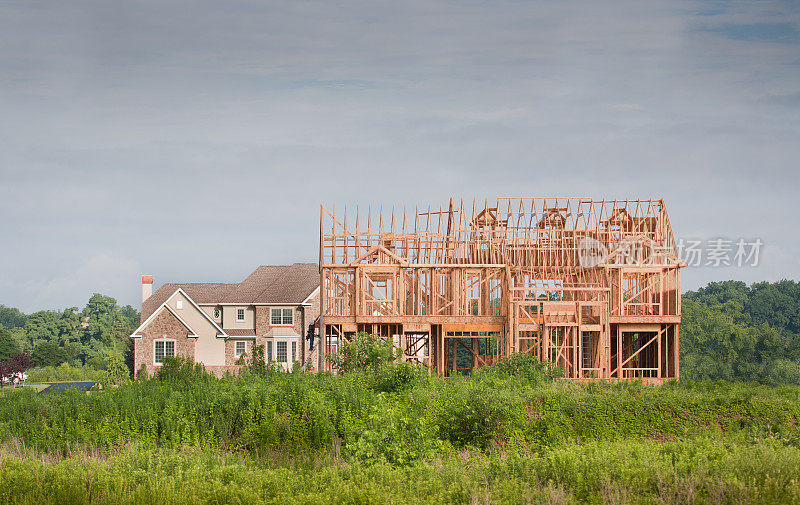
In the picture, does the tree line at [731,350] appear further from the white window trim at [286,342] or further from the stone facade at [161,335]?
the stone facade at [161,335]

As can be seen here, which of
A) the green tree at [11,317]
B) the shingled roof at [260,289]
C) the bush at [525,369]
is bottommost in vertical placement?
the green tree at [11,317]

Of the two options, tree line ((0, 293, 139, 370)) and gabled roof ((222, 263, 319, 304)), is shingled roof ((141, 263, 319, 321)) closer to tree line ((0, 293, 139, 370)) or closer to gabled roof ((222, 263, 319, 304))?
gabled roof ((222, 263, 319, 304))

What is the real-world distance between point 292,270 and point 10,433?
37.1 metres

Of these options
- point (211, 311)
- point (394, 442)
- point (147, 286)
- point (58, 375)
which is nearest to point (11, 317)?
point (58, 375)

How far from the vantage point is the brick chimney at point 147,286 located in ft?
184

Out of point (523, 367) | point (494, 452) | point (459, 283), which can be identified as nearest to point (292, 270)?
point (459, 283)

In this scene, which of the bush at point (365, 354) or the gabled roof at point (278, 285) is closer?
the bush at point (365, 354)

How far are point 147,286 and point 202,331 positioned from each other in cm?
958

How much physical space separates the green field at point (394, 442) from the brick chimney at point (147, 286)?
3360 centimetres

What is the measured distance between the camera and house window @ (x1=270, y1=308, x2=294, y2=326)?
5019cm

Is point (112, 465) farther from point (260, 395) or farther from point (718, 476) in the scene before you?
point (718, 476)

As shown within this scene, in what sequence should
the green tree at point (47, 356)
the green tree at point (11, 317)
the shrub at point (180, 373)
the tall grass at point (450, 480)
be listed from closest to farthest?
1. the tall grass at point (450, 480)
2. the shrub at point (180, 373)
3. the green tree at point (47, 356)
4. the green tree at point (11, 317)

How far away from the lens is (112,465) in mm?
14703

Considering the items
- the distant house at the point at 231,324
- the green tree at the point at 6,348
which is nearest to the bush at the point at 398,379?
the distant house at the point at 231,324
